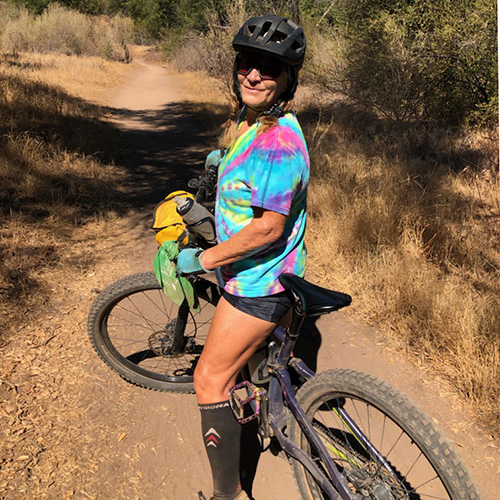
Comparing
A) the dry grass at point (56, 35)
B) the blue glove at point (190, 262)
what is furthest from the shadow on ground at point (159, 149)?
the dry grass at point (56, 35)

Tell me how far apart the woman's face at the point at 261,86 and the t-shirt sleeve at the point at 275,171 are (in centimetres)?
20

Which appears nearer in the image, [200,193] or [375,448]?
[375,448]

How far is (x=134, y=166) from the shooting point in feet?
25.1

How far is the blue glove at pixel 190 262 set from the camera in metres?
1.81

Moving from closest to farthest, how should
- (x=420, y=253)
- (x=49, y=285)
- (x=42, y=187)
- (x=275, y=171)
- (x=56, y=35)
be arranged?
(x=275, y=171), (x=49, y=285), (x=420, y=253), (x=42, y=187), (x=56, y=35)

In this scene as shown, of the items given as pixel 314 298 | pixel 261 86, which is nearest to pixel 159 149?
pixel 261 86

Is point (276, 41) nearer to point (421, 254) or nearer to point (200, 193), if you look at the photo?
point (200, 193)

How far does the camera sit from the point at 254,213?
5.03ft

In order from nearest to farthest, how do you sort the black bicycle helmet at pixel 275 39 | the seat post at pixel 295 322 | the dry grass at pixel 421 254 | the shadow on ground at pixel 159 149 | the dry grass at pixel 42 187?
1. the black bicycle helmet at pixel 275 39
2. the seat post at pixel 295 322
3. the dry grass at pixel 421 254
4. the dry grass at pixel 42 187
5. the shadow on ground at pixel 159 149

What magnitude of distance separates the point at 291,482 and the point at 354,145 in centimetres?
631

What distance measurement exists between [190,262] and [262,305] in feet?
1.17

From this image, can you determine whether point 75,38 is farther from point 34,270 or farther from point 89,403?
point 89,403

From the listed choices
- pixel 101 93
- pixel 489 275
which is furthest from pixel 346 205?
pixel 101 93

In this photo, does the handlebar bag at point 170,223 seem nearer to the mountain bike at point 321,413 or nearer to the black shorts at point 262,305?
the mountain bike at point 321,413
